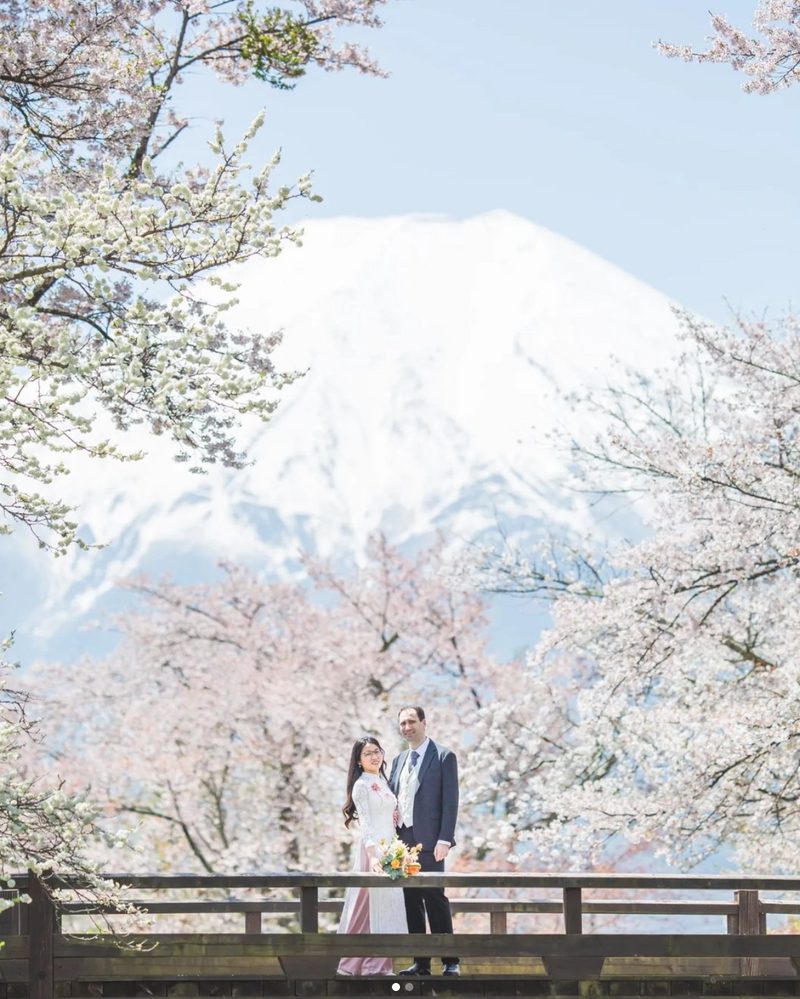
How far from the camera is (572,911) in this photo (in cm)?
715

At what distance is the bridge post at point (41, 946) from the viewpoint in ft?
22.8

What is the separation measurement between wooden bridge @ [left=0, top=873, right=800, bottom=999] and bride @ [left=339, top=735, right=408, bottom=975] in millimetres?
103

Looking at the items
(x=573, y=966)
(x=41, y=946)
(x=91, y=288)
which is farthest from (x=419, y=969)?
(x=91, y=288)

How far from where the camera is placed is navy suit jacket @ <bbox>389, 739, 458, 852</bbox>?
736 cm

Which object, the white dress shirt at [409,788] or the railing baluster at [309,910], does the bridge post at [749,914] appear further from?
the railing baluster at [309,910]

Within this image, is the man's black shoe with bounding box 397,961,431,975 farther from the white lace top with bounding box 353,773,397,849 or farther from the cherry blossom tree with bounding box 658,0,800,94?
the cherry blossom tree with bounding box 658,0,800,94

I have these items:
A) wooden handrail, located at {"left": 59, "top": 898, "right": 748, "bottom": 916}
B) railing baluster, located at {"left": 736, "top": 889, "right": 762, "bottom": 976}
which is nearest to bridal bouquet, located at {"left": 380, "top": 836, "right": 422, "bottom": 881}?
wooden handrail, located at {"left": 59, "top": 898, "right": 748, "bottom": 916}

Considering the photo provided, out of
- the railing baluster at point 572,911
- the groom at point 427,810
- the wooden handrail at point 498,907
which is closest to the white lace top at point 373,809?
the groom at point 427,810

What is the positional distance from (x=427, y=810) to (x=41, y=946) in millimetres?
2412

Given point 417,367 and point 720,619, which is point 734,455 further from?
point 417,367

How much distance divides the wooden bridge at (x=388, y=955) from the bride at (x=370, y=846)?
10 cm

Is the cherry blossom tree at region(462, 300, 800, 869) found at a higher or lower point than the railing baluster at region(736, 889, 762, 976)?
higher

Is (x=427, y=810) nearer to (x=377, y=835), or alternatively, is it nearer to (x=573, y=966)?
(x=377, y=835)

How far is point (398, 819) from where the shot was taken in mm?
7473
